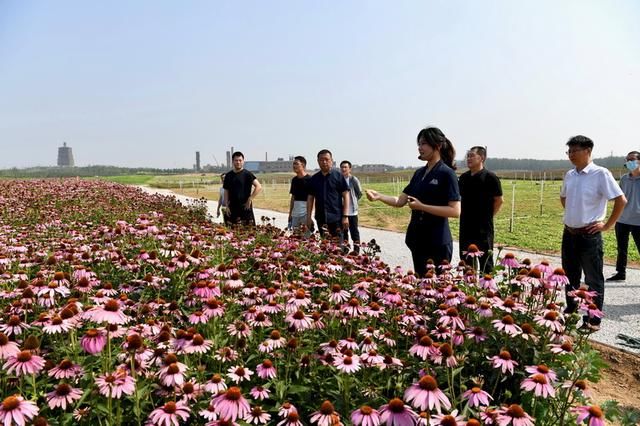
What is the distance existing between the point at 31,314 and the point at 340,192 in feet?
12.2

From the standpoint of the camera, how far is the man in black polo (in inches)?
182

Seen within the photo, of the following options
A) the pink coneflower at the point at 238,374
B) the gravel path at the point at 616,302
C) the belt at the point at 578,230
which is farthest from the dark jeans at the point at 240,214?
the pink coneflower at the point at 238,374

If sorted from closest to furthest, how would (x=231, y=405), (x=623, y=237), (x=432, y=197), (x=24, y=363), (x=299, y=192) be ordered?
(x=231, y=405) < (x=24, y=363) < (x=432, y=197) < (x=623, y=237) < (x=299, y=192)

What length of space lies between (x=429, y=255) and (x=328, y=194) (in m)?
2.12

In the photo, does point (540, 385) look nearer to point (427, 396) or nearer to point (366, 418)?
point (427, 396)

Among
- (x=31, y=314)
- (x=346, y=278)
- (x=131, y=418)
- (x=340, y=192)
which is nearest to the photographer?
(x=131, y=418)

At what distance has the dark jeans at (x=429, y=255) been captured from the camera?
3650mm

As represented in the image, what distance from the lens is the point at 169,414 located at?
149 centimetres

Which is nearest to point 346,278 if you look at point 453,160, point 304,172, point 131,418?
point 453,160

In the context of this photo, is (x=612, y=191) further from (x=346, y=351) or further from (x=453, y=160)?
(x=346, y=351)

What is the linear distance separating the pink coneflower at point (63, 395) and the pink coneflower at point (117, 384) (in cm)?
11

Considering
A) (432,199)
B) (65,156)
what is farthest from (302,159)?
(65,156)

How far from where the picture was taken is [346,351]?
1.90 m

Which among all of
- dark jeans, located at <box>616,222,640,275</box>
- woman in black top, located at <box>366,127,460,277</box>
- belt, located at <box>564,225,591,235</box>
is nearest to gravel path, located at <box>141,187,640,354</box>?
dark jeans, located at <box>616,222,640,275</box>
